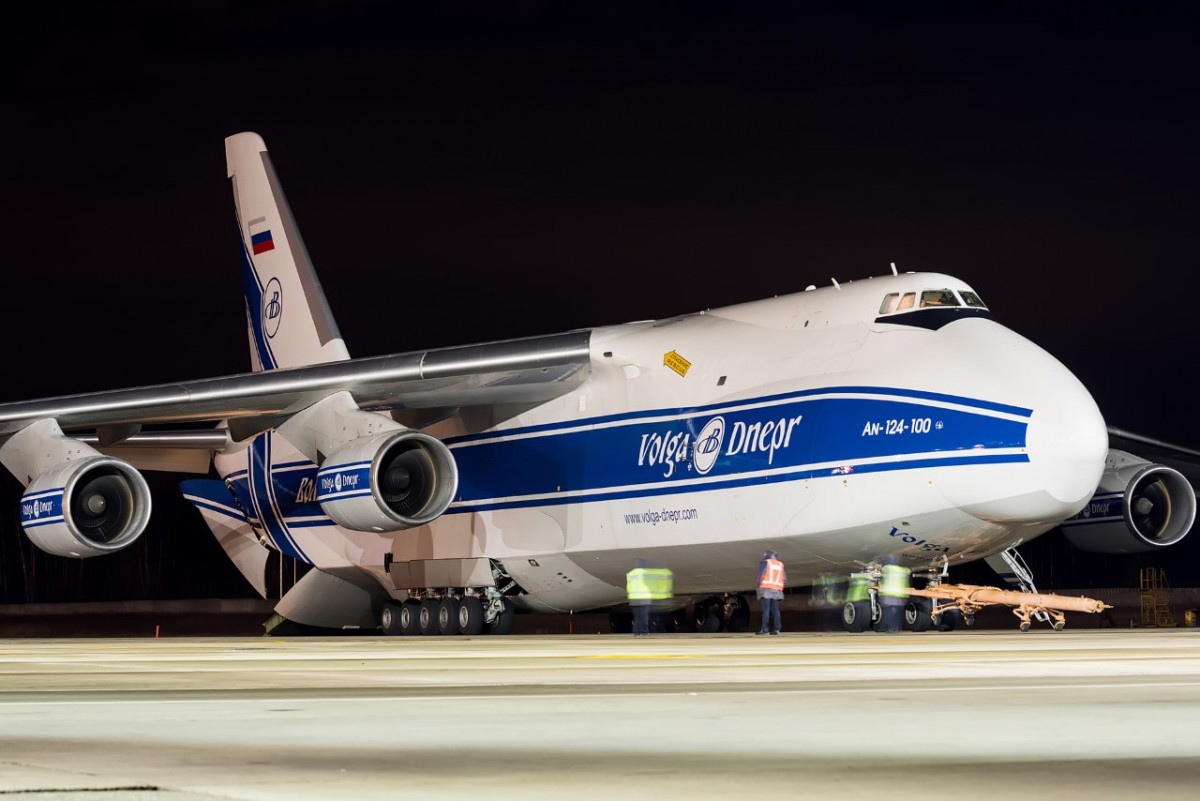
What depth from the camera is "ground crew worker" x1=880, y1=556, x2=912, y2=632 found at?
19906mm

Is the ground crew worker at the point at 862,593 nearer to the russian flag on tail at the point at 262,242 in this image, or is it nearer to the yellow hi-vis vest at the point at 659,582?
the yellow hi-vis vest at the point at 659,582

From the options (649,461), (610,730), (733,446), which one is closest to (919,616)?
(733,446)

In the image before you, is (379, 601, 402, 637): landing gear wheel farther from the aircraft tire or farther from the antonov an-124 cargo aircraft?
the aircraft tire

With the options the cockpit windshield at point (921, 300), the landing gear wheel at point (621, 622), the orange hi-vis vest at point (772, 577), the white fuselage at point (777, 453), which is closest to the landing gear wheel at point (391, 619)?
the white fuselage at point (777, 453)

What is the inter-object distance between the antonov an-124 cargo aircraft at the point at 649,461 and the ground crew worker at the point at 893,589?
0.17 meters

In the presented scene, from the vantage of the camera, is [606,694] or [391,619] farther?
[391,619]

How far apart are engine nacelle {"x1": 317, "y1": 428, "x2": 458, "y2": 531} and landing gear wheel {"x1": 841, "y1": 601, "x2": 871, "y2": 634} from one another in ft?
15.6

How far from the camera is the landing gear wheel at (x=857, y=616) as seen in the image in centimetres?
2059

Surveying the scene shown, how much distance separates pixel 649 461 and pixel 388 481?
3.12 meters

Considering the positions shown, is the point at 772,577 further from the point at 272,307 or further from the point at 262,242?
the point at 262,242

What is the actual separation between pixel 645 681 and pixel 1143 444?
52.6ft

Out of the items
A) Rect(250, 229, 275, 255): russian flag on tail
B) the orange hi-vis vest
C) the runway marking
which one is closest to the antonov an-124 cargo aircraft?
the orange hi-vis vest

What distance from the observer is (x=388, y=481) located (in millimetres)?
22109

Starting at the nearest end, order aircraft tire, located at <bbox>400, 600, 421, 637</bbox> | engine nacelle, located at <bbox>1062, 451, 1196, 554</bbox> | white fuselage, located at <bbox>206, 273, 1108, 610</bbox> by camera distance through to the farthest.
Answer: white fuselage, located at <bbox>206, 273, 1108, 610</bbox>
engine nacelle, located at <bbox>1062, 451, 1196, 554</bbox>
aircraft tire, located at <bbox>400, 600, 421, 637</bbox>
